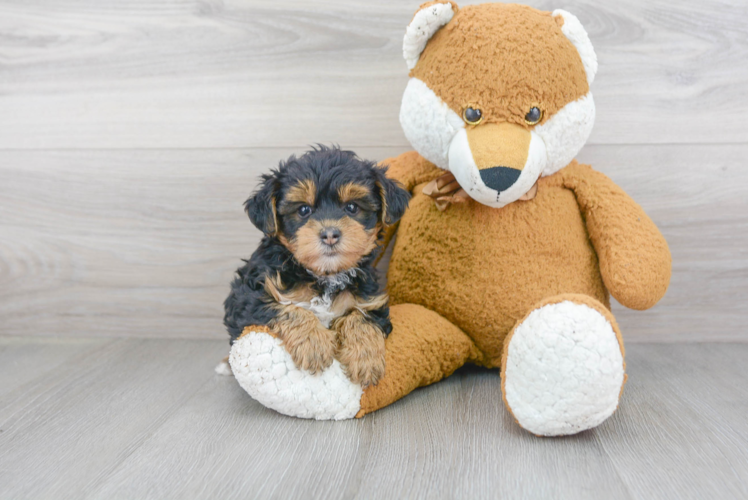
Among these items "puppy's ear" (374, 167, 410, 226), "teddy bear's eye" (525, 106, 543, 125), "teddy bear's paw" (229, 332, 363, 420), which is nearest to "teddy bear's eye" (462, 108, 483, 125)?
"teddy bear's eye" (525, 106, 543, 125)

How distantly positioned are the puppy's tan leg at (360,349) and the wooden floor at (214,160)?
8.2 inches

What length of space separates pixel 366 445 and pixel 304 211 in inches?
23.3

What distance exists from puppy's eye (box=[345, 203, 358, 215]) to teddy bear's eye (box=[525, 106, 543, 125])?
50 centimetres

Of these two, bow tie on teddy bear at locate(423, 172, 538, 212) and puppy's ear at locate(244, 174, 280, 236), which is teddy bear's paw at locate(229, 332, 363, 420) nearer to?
puppy's ear at locate(244, 174, 280, 236)

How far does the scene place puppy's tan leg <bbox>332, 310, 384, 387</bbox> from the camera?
1.45 meters

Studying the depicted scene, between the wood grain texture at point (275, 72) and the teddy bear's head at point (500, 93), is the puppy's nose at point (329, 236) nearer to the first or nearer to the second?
the teddy bear's head at point (500, 93)

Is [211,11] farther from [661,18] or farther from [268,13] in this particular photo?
[661,18]

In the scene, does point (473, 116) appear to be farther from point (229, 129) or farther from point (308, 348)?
point (229, 129)

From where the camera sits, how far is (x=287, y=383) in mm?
1423

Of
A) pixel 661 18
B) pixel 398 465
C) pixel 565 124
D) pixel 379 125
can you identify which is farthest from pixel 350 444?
pixel 661 18

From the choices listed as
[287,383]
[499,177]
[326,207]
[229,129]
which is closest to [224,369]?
[287,383]

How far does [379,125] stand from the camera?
6.66 ft

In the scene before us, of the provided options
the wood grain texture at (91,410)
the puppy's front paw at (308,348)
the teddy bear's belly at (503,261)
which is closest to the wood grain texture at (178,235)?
the wood grain texture at (91,410)

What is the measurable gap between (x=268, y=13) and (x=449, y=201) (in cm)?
97
